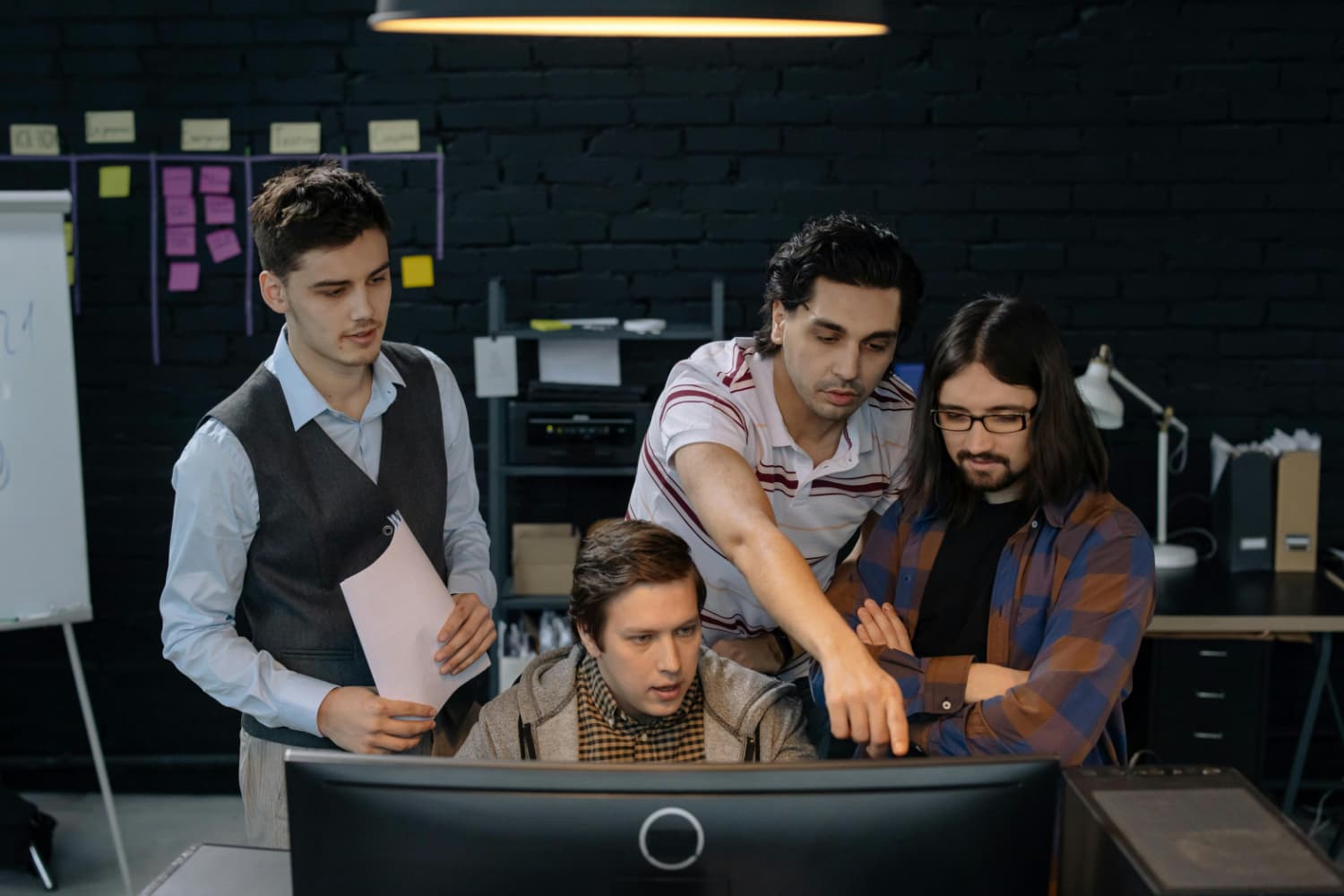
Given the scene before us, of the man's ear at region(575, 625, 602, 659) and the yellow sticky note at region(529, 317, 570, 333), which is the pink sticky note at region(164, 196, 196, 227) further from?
the man's ear at region(575, 625, 602, 659)

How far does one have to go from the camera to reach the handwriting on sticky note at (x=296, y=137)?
3.74 meters

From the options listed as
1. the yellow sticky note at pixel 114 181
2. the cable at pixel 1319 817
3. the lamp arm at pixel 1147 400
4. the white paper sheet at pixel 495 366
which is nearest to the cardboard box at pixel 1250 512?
the lamp arm at pixel 1147 400

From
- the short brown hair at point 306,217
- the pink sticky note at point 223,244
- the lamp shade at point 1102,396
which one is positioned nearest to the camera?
A: the short brown hair at point 306,217

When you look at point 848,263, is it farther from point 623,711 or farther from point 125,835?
point 125,835

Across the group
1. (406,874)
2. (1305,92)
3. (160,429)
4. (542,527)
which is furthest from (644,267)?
(406,874)

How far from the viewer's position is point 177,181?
377 cm

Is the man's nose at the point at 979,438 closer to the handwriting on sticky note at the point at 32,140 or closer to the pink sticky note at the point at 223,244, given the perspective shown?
the pink sticky note at the point at 223,244

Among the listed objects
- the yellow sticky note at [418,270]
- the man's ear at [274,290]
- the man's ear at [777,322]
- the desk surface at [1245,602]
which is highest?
the yellow sticky note at [418,270]

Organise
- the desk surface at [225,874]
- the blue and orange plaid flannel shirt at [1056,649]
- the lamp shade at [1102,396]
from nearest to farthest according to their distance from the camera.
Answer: the desk surface at [225,874]
the blue and orange plaid flannel shirt at [1056,649]
the lamp shade at [1102,396]

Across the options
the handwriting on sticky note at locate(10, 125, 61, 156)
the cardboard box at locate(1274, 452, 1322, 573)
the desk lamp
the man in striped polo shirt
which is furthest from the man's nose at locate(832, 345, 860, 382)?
the handwriting on sticky note at locate(10, 125, 61, 156)

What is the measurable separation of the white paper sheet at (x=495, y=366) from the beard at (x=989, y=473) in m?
2.19

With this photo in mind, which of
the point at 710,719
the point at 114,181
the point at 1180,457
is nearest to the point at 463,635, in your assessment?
the point at 710,719

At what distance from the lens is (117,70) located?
3.73 metres

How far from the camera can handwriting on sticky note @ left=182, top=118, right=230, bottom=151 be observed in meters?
3.74
